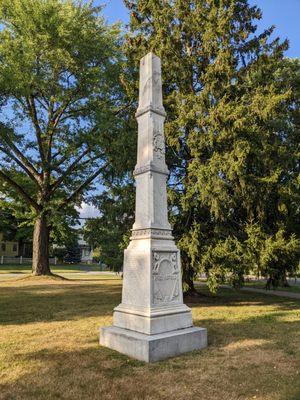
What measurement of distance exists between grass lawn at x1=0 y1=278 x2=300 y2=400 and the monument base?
0.14 meters

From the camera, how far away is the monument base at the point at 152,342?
18.8 ft

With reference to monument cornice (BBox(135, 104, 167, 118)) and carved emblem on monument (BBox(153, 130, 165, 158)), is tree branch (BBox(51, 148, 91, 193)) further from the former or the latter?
carved emblem on monument (BBox(153, 130, 165, 158))

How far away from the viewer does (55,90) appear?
20.3m

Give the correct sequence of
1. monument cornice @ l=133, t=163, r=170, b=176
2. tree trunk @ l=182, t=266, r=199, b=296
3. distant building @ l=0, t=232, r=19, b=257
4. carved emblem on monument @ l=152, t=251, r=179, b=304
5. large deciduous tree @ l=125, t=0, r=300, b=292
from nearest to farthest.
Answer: carved emblem on monument @ l=152, t=251, r=179, b=304 → monument cornice @ l=133, t=163, r=170, b=176 → large deciduous tree @ l=125, t=0, r=300, b=292 → tree trunk @ l=182, t=266, r=199, b=296 → distant building @ l=0, t=232, r=19, b=257

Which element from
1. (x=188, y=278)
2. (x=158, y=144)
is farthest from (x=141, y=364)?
(x=188, y=278)

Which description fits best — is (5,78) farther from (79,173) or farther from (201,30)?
(201,30)

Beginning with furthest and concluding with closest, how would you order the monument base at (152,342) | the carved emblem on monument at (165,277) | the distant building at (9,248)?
the distant building at (9,248) < the carved emblem on monument at (165,277) < the monument base at (152,342)

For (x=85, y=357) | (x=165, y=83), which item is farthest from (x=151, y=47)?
(x=85, y=357)

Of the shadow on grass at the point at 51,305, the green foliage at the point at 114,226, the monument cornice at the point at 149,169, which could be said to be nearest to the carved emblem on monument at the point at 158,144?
the monument cornice at the point at 149,169

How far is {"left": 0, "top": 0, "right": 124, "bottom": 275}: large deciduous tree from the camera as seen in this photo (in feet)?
63.3

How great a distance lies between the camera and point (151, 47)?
512 inches

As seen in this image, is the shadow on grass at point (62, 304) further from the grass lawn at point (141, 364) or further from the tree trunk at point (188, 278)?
the tree trunk at point (188, 278)

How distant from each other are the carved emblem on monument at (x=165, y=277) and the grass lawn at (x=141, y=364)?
97 centimetres

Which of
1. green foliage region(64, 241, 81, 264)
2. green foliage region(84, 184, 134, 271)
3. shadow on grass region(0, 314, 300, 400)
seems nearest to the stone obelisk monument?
shadow on grass region(0, 314, 300, 400)
